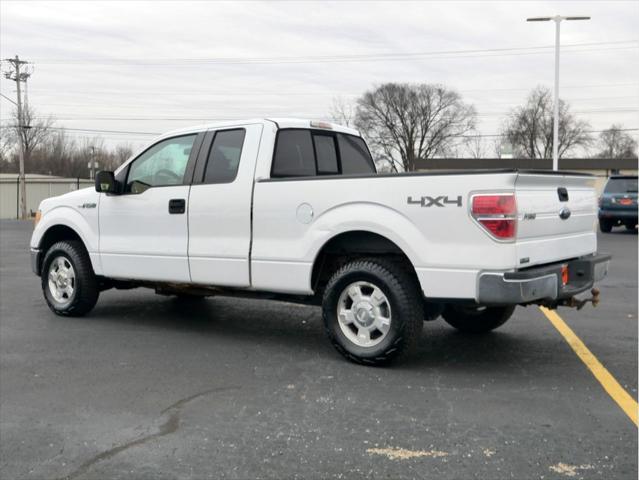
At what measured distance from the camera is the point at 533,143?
78000mm

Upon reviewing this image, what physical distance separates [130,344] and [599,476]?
14.2 ft

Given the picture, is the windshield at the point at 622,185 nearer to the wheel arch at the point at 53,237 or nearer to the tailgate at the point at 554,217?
the tailgate at the point at 554,217

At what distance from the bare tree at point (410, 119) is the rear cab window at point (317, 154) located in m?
64.2

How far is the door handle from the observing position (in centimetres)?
668

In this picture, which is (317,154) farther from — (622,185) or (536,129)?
(536,129)

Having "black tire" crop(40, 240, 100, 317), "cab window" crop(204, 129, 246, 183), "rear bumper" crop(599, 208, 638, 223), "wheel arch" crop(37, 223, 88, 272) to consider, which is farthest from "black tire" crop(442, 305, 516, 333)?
"rear bumper" crop(599, 208, 638, 223)

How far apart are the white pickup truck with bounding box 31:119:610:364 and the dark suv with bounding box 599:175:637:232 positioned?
16310mm

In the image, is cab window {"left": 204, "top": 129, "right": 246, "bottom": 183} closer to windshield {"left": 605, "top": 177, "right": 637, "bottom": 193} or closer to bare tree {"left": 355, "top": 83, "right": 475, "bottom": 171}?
windshield {"left": 605, "top": 177, "right": 637, "bottom": 193}

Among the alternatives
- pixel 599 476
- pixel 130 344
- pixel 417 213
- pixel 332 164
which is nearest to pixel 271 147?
pixel 332 164

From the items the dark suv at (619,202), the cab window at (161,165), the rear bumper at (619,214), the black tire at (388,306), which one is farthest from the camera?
the dark suv at (619,202)

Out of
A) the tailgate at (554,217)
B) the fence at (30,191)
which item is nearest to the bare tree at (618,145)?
the fence at (30,191)

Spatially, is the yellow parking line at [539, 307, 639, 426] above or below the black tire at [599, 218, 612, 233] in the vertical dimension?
below

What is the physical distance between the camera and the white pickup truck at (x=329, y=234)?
508 centimetres

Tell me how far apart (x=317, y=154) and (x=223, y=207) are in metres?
1.14
